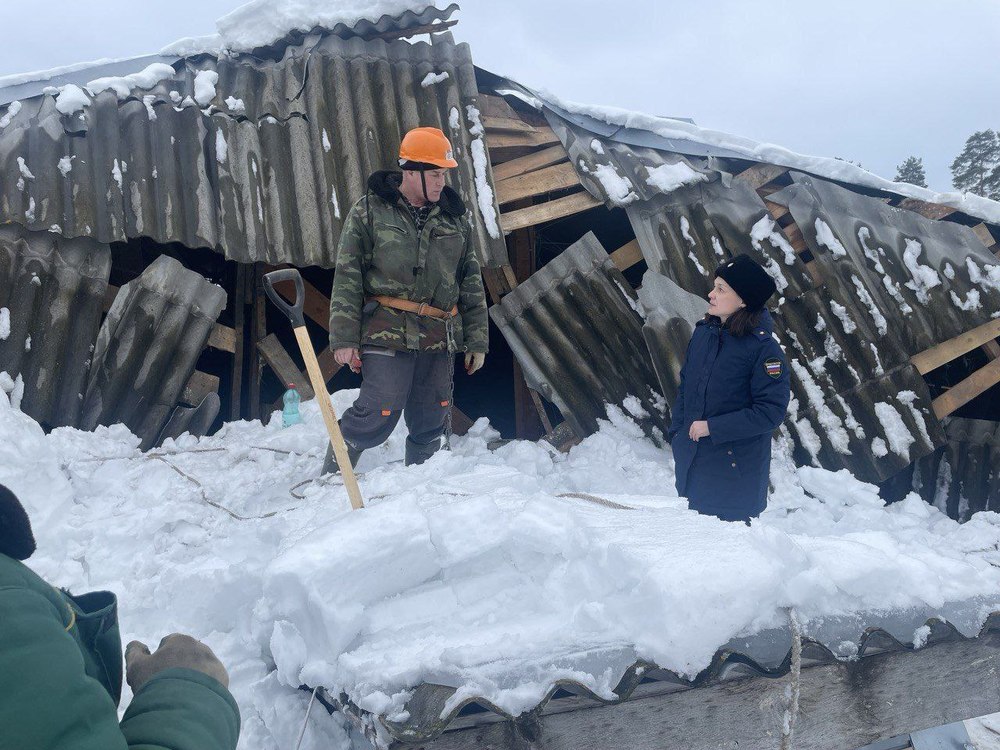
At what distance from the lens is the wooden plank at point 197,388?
14.9 feet

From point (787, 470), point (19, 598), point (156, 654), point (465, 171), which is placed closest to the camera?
point (19, 598)

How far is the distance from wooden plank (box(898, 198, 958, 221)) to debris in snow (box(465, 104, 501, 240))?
2877 millimetres

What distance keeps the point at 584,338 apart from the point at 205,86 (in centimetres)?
327

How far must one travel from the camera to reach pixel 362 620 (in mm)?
1750

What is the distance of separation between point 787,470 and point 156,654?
403 cm

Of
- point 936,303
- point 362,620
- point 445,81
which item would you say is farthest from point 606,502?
point 445,81

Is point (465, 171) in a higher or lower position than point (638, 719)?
higher

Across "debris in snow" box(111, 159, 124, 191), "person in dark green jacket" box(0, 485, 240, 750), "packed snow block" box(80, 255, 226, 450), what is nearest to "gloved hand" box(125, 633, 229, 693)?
"person in dark green jacket" box(0, 485, 240, 750)

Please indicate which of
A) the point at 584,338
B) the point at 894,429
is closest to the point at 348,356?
the point at 584,338

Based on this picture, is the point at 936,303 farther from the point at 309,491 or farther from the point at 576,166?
the point at 309,491

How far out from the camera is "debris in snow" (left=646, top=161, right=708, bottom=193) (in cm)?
454

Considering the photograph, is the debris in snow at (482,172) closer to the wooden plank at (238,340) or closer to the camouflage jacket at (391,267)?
the camouflage jacket at (391,267)

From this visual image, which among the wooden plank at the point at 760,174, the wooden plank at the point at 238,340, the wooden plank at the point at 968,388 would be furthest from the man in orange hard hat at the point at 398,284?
the wooden plank at the point at 968,388

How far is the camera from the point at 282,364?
5.68 m
